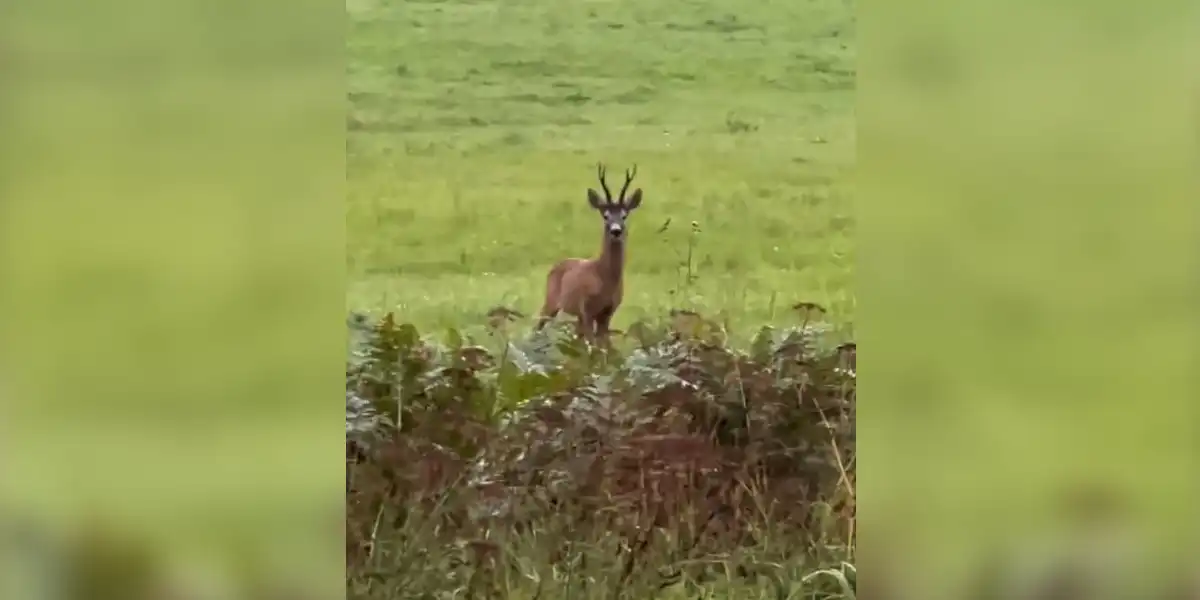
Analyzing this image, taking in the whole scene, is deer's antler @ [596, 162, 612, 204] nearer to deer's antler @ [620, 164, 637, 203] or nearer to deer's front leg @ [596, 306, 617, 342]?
deer's antler @ [620, 164, 637, 203]

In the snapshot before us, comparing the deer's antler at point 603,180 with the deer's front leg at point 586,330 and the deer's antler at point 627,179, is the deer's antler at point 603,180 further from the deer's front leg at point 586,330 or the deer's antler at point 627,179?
the deer's front leg at point 586,330

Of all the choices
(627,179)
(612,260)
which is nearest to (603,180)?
(627,179)

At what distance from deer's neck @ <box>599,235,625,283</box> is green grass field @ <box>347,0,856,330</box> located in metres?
0.02

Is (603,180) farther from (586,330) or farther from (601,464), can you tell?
(601,464)

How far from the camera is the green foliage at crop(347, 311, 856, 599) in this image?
1.89 meters

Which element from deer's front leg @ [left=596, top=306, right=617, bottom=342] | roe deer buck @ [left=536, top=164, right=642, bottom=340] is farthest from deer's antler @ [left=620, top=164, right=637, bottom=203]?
deer's front leg @ [left=596, top=306, right=617, bottom=342]

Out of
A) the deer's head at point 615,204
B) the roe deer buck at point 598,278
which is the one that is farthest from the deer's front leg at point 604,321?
the deer's head at point 615,204

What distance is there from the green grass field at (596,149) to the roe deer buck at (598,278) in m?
0.02

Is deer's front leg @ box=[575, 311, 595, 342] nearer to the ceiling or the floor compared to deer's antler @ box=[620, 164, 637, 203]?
nearer to the floor
